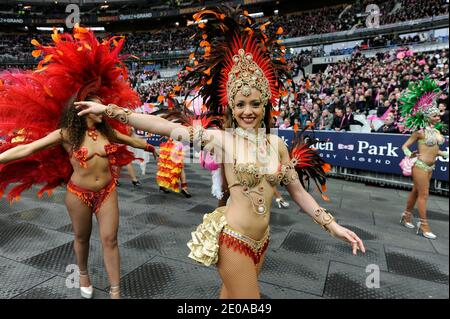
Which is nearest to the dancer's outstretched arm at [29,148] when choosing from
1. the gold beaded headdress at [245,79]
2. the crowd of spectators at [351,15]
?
the gold beaded headdress at [245,79]

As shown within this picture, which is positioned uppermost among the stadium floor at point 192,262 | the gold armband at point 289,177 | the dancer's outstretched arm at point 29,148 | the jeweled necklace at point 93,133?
the jeweled necklace at point 93,133

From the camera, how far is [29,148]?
7.91ft

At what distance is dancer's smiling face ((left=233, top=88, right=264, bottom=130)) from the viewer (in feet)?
6.48

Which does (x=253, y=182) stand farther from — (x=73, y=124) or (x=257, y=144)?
(x=73, y=124)

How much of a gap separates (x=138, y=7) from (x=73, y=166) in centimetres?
4140

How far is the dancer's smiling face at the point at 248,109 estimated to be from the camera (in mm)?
1977

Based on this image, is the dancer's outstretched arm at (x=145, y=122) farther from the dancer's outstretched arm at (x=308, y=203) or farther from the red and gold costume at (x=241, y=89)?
the dancer's outstretched arm at (x=308, y=203)

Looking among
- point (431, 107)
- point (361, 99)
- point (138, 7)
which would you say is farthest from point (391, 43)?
point (138, 7)

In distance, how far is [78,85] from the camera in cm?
284

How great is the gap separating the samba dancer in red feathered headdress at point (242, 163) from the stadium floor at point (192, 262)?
1.35 meters

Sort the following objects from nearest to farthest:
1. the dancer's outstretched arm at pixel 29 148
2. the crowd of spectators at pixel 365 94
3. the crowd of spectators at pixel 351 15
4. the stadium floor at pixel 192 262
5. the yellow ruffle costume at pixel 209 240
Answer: the yellow ruffle costume at pixel 209 240 → the dancer's outstretched arm at pixel 29 148 → the stadium floor at pixel 192 262 → the crowd of spectators at pixel 365 94 → the crowd of spectators at pixel 351 15

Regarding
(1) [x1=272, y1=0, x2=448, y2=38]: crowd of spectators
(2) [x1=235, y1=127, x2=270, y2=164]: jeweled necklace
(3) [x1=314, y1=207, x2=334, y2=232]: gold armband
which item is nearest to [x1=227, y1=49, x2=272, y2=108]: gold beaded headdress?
(2) [x1=235, y1=127, x2=270, y2=164]: jeweled necklace

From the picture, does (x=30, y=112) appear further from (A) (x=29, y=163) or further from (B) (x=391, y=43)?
(B) (x=391, y=43)

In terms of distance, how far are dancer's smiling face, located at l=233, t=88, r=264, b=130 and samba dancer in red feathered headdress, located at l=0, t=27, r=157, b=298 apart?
144cm
